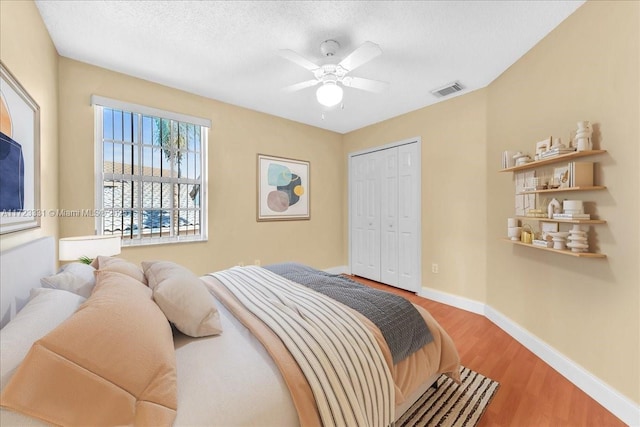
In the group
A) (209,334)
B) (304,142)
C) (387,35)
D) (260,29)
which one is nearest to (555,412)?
(209,334)

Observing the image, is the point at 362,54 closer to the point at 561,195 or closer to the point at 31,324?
the point at 561,195

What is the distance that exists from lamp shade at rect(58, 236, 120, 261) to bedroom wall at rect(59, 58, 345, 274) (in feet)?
2.81

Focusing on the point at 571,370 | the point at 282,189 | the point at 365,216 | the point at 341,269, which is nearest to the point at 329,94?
the point at 282,189

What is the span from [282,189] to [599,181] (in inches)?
132

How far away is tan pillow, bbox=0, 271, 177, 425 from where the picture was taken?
26.4 inches

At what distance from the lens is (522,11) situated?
1873 mm

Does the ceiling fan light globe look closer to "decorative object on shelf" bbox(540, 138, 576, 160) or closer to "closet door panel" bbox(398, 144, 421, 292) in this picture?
"decorative object on shelf" bbox(540, 138, 576, 160)

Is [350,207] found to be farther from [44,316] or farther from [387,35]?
[44,316]

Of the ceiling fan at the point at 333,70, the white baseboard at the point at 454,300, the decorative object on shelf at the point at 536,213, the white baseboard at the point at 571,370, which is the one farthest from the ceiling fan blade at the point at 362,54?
the white baseboard at the point at 454,300

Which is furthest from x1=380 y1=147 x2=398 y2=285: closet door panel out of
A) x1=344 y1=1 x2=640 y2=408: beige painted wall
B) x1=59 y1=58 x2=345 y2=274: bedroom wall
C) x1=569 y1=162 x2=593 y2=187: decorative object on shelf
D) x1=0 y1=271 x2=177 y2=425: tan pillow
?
x1=0 y1=271 x2=177 y2=425: tan pillow

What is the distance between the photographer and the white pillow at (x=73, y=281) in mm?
1304

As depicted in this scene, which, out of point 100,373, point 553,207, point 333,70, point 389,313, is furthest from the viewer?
Result: point 333,70

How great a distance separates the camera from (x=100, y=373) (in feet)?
2.51

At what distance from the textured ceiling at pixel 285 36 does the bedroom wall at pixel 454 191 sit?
17.2 inches
